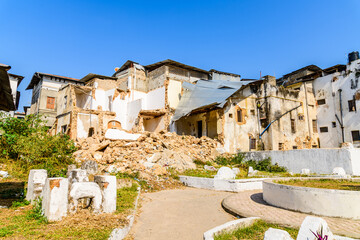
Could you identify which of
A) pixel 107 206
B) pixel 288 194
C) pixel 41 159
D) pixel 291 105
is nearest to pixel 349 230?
pixel 288 194

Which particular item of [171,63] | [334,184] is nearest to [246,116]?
[171,63]

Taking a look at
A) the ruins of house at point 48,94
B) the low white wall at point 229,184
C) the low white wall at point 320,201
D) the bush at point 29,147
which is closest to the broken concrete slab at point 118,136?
the bush at point 29,147

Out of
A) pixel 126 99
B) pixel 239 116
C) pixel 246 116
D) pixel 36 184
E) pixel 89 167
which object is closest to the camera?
pixel 36 184

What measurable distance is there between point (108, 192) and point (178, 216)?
6.59 feet

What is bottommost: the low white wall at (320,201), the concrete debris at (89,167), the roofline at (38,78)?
the low white wall at (320,201)

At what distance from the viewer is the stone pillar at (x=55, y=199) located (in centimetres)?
466

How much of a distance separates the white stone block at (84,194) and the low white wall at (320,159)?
13773 mm

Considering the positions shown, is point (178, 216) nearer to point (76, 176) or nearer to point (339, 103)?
point (76, 176)

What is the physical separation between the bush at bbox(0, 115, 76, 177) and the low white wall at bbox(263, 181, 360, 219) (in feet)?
32.6

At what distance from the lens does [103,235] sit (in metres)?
4.00

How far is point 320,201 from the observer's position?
5.40 metres

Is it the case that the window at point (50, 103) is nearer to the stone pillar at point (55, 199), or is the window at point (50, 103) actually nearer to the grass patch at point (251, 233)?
the stone pillar at point (55, 199)

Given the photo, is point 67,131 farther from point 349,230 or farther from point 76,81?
point 349,230

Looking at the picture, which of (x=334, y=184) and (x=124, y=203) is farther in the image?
(x=334, y=184)
